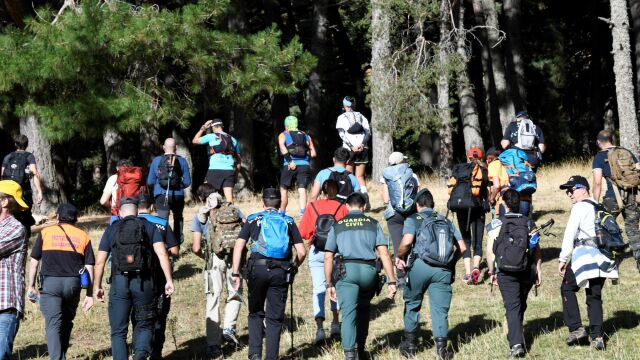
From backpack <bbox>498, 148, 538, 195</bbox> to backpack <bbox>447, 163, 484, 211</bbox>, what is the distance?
15.5 inches

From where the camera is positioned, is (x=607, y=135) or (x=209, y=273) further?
(x=607, y=135)

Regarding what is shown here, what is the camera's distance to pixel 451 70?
23.1 m

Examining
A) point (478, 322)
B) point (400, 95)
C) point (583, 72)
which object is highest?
point (583, 72)

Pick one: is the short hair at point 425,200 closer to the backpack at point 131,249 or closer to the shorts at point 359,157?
the backpack at point 131,249

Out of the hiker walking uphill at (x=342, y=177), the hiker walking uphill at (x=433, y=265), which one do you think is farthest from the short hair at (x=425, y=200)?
the hiker walking uphill at (x=342, y=177)

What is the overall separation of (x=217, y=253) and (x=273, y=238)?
1273 millimetres

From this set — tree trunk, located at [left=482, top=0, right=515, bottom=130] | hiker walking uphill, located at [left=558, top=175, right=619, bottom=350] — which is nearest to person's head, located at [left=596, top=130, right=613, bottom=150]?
hiker walking uphill, located at [left=558, top=175, right=619, bottom=350]

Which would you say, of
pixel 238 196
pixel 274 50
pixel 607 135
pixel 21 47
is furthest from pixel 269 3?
pixel 607 135

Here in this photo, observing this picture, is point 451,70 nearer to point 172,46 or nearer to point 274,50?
point 274,50

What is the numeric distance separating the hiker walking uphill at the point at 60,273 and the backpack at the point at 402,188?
409 centimetres

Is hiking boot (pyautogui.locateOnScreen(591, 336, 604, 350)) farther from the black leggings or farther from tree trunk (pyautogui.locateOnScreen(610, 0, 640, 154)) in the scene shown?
tree trunk (pyautogui.locateOnScreen(610, 0, 640, 154))

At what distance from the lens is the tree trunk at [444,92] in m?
23.4

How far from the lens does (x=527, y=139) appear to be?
552 inches

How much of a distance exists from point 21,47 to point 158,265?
10.7m
